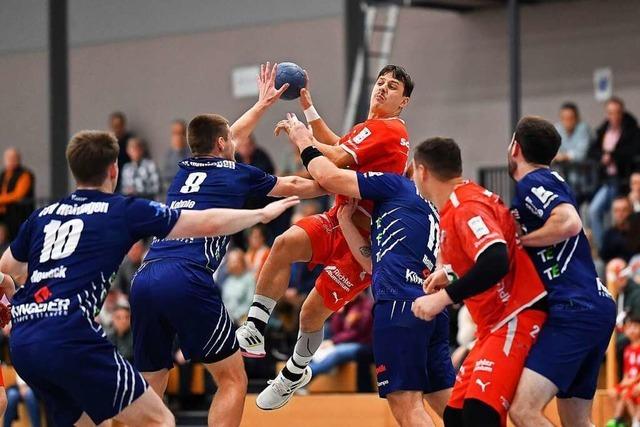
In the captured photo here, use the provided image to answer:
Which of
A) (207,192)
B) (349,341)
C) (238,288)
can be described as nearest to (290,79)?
(207,192)

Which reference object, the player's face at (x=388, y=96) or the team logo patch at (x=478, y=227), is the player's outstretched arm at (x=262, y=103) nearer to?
the player's face at (x=388, y=96)

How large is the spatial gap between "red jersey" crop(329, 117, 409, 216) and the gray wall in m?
9.81

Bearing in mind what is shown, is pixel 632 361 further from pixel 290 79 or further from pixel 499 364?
pixel 499 364

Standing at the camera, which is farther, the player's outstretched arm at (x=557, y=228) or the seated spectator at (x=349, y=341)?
the seated spectator at (x=349, y=341)

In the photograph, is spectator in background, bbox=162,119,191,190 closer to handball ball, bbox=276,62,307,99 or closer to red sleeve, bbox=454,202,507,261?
handball ball, bbox=276,62,307,99

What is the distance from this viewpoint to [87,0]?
23156 mm

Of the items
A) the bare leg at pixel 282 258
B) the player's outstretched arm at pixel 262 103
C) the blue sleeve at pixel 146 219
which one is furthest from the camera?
the bare leg at pixel 282 258

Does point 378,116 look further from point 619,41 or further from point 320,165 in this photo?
point 619,41

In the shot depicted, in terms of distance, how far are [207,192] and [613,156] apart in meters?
8.59

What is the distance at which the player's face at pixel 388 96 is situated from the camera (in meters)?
8.20

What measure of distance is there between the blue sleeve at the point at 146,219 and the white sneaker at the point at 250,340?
6.64ft

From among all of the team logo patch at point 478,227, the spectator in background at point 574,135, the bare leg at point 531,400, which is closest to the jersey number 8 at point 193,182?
the team logo patch at point 478,227

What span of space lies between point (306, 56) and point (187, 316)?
44.2 ft

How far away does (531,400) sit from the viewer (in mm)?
6484
